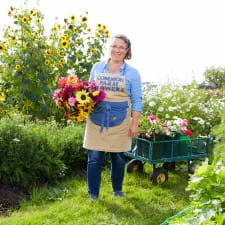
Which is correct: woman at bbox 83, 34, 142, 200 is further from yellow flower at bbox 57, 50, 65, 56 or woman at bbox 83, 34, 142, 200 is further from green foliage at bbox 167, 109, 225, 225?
yellow flower at bbox 57, 50, 65, 56

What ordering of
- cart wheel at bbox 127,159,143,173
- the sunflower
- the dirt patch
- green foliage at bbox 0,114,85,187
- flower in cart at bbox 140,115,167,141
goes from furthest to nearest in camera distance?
cart wheel at bbox 127,159,143,173 < flower in cart at bbox 140,115,167,141 < green foliage at bbox 0,114,85,187 < the dirt patch < the sunflower

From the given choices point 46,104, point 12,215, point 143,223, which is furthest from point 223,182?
point 46,104

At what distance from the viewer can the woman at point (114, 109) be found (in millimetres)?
3871

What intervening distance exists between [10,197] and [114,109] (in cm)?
129

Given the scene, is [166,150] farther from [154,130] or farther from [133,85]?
[133,85]

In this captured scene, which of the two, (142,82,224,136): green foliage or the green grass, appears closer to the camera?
the green grass

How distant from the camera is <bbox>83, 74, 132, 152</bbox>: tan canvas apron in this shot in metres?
3.87

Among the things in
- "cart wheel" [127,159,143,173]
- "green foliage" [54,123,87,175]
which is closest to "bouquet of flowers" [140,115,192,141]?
"cart wheel" [127,159,143,173]

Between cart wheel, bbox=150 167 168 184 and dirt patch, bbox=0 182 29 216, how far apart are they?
131 cm

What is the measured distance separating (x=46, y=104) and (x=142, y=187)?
2.32 metres

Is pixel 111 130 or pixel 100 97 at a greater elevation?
pixel 100 97

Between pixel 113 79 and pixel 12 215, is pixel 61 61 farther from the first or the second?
pixel 12 215

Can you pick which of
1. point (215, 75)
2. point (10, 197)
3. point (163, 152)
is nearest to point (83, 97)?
point (10, 197)

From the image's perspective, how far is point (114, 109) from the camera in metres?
3.88
